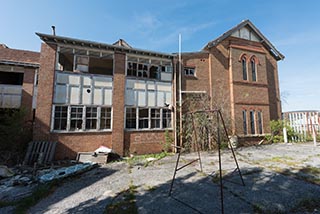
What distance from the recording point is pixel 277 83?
50.7ft

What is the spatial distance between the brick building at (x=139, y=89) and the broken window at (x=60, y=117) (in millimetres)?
49

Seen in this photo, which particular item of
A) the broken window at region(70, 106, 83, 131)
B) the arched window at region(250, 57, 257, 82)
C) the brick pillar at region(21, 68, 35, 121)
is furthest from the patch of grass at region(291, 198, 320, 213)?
the brick pillar at region(21, 68, 35, 121)

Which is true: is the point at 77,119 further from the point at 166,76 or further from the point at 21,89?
the point at 166,76

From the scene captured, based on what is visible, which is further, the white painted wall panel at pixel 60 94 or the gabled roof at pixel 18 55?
the gabled roof at pixel 18 55

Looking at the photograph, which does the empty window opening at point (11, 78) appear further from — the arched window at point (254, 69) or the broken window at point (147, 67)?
the arched window at point (254, 69)

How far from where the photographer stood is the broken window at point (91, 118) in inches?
388

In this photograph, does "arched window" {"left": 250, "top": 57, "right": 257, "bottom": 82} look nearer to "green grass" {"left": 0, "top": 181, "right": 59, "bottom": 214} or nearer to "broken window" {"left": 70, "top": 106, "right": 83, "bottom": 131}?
"broken window" {"left": 70, "top": 106, "right": 83, "bottom": 131}

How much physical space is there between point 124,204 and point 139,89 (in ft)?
25.6

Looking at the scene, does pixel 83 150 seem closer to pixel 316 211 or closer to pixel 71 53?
pixel 71 53

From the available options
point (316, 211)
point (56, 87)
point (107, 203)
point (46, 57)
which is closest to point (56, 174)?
point (107, 203)

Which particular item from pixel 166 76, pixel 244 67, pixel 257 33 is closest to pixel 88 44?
pixel 166 76

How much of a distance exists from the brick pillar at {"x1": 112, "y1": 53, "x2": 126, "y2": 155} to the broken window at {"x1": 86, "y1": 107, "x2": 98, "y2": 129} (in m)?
1.09

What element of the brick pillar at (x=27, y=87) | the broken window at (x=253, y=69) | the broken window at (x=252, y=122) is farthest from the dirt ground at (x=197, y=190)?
the brick pillar at (x=27, y=87)

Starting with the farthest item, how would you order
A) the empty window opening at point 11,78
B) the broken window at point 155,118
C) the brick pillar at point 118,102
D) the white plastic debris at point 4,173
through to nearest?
the empty window opening at point 11,78
the broken window at point 155,118
the brick pillar at point 118,102
the white plastic debris at point 4,173
